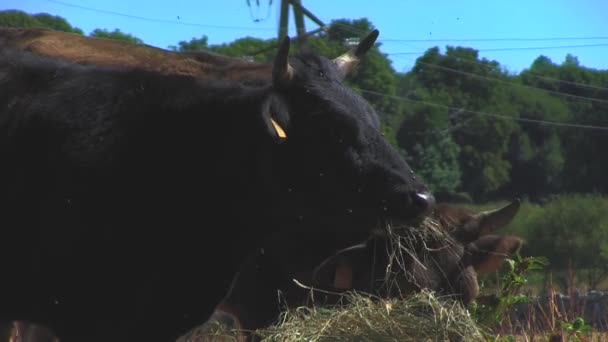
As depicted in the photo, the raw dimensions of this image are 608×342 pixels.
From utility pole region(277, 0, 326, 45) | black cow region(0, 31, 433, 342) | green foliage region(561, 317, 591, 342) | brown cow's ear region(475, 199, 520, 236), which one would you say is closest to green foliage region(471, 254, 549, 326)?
green foliage region(561, 317, 591, 342)

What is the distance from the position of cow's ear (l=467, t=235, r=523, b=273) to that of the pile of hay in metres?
2.30

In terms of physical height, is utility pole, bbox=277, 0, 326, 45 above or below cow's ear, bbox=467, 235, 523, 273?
above

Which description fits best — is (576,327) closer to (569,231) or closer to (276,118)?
(276,118)

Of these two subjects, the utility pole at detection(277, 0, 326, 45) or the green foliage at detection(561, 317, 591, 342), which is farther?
the utility pole at detection(277, 0, 326, 45)

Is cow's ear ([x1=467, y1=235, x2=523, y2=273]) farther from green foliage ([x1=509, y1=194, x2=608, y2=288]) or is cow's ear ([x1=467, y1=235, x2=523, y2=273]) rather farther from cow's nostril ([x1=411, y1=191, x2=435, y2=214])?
green foliage ([x1=509, y1=194, x2=608, y2=288])

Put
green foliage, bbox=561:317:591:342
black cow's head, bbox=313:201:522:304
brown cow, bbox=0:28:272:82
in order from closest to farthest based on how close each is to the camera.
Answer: brown cow, bbox=0:28:272:82
green foliage, bbox=561:317:591:342
black cow's head, bbox=313:201:522:304

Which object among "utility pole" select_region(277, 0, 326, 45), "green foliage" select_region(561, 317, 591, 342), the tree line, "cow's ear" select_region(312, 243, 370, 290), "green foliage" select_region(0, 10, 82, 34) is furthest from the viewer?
the tree line

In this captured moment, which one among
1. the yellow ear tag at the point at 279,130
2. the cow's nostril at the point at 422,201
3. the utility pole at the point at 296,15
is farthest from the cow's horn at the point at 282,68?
the utility pole at the point at 296,15

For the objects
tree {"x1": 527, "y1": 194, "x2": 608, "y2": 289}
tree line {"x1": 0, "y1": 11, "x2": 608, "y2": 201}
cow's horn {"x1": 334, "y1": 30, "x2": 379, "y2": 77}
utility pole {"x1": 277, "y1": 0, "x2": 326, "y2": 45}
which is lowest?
tree {"x1": 527, "y1": 194, "x2": 608, "y2": 289}

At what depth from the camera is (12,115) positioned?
6441 mm

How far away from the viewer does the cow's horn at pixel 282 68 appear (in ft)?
19.8

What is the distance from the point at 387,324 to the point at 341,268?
196 centimetres

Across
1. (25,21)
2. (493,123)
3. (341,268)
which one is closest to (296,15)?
(25,21)

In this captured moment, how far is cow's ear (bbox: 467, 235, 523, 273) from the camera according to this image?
8.43m
